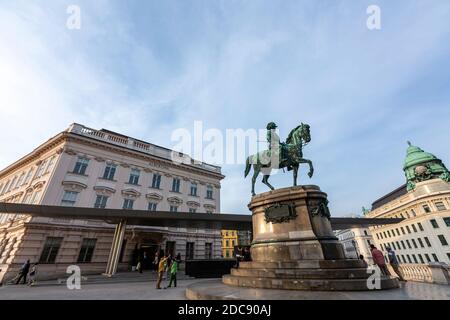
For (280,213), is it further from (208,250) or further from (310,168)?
(208,250)

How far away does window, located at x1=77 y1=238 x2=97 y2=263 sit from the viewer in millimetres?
19328

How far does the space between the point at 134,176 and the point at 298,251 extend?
22.5 metres

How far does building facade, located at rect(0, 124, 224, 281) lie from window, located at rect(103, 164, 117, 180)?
101mm

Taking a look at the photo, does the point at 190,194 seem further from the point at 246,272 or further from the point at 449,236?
the point at 449,236

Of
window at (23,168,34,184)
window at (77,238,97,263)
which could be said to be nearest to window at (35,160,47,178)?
window at (23,168,34,184)

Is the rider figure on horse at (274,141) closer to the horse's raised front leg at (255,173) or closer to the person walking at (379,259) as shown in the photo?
the horse's raised front leg at (255,173)

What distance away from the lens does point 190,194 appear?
28984 mm

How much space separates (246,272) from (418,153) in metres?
66.4

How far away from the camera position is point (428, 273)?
29.9 feet

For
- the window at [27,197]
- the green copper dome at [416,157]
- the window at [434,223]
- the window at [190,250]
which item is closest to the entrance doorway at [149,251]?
the window at [190,250]

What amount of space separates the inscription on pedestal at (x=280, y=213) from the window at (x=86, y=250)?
19.2m

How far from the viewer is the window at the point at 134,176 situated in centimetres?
2499

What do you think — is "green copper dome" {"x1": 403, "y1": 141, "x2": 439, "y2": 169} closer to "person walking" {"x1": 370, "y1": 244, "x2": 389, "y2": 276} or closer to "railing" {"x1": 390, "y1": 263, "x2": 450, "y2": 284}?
"railing" {"x1": 390, "y1": 263, "x2": 450, "y2": 284}
